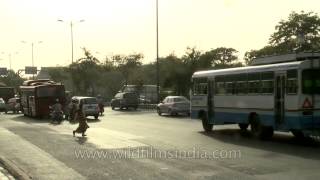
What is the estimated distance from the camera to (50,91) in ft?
143

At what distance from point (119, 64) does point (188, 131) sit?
67227 mm

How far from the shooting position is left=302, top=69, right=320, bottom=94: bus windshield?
1852 centimetres

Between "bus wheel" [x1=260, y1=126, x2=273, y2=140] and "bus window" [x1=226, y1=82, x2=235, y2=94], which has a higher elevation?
"bus window" [x1=226, y1=82, x2=235, y2=94]

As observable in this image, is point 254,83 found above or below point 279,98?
above

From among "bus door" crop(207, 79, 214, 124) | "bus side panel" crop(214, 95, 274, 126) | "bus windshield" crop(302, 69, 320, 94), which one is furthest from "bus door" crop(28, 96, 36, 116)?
"bus windshield" crop(302, 69, 320, 94)

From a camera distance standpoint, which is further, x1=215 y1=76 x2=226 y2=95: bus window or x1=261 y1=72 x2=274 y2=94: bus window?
x1=215 y1=76 x2=226 y2=95: bus window

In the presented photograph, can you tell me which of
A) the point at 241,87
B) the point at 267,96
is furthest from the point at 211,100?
the point at 267,96

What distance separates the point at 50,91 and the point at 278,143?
2696 cm

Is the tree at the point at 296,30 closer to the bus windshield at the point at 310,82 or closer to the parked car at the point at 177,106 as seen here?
the parked car at the point at 177,106

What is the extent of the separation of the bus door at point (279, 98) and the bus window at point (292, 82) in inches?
11.8

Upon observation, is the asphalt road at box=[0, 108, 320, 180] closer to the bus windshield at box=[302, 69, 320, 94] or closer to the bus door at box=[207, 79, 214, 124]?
the bus door at box=[207, 79, 214, 124]

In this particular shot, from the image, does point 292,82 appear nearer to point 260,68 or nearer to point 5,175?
point 260,68

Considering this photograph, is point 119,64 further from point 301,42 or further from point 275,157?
point 275,157

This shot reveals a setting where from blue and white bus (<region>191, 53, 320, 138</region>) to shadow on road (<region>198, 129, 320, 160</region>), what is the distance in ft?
1.28
